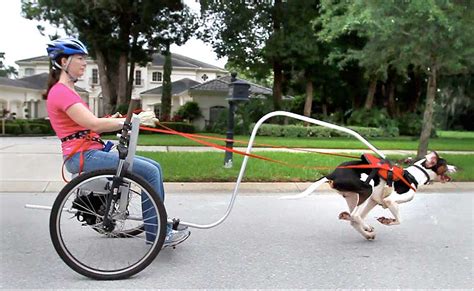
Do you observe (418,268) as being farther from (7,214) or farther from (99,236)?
(7,214)

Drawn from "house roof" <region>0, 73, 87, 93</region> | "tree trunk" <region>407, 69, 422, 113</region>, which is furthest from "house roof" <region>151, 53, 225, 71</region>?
"tree trunk" <region>407, 69, 422, 113</region>

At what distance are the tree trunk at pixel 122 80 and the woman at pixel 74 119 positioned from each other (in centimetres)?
2475

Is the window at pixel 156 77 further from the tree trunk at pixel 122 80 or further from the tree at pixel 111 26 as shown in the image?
the tree trunk at pixel 122 80

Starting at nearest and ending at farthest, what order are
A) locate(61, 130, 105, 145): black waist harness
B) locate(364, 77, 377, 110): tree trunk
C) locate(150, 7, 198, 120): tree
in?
1. locate(61, 130, 105, 145): black waist harness
2. locate(150, 7, 198, 120): tree
3. locate(364, 77, 377, 110): tree trunk

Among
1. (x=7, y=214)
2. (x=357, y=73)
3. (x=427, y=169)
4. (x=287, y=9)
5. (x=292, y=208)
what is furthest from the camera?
(x=357, y=73)

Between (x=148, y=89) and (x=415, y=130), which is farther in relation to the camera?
(x=148, y=89)

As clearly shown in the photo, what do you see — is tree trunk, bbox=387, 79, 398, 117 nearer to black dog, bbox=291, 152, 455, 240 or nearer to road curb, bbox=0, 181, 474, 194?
road curb, bbox=0, 181, 474, 194

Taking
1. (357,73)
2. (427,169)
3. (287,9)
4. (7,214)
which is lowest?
(7,214)

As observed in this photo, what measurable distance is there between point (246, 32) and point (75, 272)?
85.3 feet

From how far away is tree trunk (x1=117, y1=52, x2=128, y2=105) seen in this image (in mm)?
28078

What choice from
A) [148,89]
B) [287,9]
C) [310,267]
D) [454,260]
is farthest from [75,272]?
[148,89]

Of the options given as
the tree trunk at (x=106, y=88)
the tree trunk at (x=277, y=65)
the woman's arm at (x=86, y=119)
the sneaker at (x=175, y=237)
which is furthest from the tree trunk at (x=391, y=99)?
the woman's arm at (x=86, y=119)

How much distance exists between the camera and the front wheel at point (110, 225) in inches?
148

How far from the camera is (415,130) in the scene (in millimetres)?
30344
